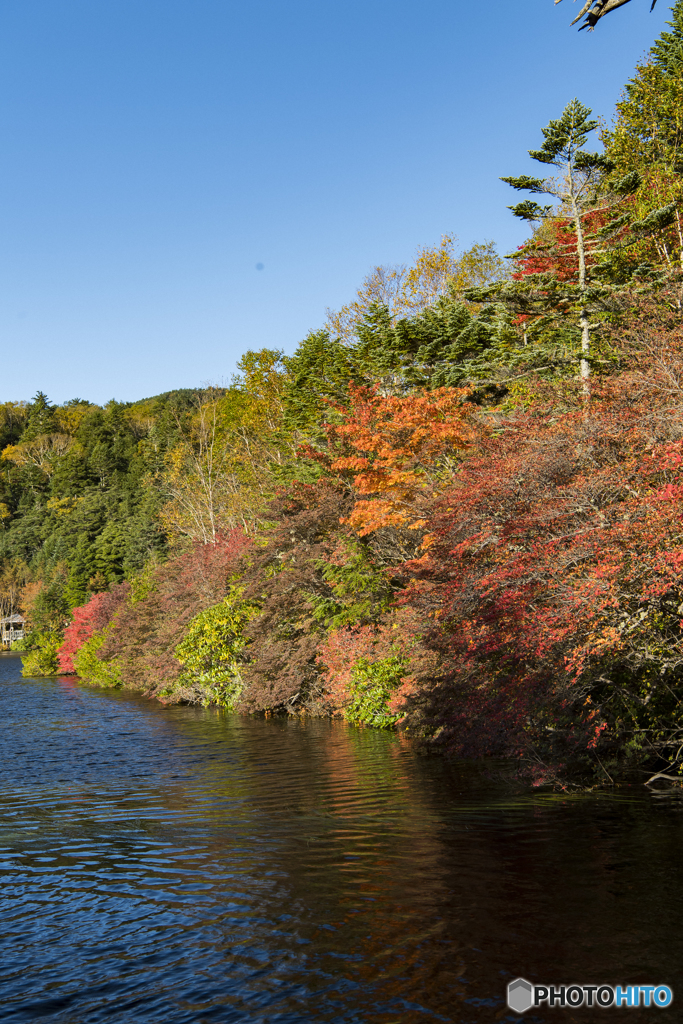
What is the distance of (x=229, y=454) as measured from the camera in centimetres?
5244

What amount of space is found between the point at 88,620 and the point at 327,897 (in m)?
50.1

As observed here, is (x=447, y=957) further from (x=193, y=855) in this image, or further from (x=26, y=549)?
(x=26, y=549)

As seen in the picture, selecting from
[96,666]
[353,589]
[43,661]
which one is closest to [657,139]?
[353,589]

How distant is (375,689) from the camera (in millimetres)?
23156

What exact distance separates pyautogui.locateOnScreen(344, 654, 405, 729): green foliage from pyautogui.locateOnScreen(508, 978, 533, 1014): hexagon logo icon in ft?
49.0

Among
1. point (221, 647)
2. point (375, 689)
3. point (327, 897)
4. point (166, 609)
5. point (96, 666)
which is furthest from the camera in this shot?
point (96, 666)

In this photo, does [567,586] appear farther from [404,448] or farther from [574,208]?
[574,208]

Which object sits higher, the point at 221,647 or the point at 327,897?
the point at 221,647

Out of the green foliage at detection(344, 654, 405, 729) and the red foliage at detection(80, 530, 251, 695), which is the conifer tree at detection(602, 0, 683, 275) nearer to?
the green foliage at detection(344, 654, 405, 729)

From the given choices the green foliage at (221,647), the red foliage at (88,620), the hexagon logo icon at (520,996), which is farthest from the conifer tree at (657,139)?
the red foliage at (88,620)

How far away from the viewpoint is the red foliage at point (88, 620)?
54.2m

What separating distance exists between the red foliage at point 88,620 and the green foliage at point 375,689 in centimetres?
3325

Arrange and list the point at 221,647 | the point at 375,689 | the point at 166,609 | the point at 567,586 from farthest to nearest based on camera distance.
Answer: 1. the point at 166,609
2. the point at 221,647
3. the point at 375,689
4. the point at 567,586

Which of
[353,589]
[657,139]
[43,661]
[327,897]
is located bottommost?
[327,897]
